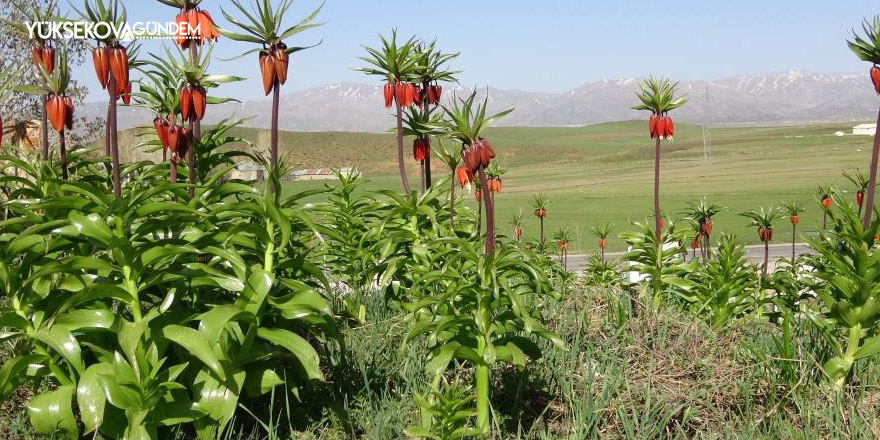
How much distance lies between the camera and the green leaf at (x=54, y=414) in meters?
2.33

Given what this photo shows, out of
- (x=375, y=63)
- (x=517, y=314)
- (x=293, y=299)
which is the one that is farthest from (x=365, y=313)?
(x=517, y=314)

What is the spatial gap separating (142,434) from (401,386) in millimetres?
1128

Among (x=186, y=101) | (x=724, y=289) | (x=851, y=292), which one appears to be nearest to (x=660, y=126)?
(x=724, y=289)

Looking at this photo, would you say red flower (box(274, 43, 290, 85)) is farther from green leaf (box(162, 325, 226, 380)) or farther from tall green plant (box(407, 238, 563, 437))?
green leaf (box(162, 325, 226, 380))

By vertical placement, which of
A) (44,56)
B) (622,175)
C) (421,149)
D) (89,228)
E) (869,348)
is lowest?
(622,175)

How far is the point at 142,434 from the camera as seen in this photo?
7.36 ft

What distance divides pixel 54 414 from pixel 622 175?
61752 millimetres

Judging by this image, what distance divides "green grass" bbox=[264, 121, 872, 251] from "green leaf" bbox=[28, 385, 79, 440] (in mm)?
3621

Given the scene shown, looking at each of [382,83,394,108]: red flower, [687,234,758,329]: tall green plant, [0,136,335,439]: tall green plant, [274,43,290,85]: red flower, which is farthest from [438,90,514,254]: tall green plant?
[687,234,758,329]: tall green plant

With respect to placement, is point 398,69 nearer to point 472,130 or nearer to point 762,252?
point 472,130

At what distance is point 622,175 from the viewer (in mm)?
61781

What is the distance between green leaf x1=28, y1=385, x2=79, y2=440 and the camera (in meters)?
2.33

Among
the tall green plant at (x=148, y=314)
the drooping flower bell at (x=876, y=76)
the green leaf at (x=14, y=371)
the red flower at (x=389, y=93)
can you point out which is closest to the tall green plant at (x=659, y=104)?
the drooping flower bell at (x=876, y=76)

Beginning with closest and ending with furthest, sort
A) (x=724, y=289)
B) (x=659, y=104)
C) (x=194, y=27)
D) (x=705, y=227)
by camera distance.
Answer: (x=194, y=27)
(x=724, y=289)
(x=659, y=104)
(x=705, y=227)
